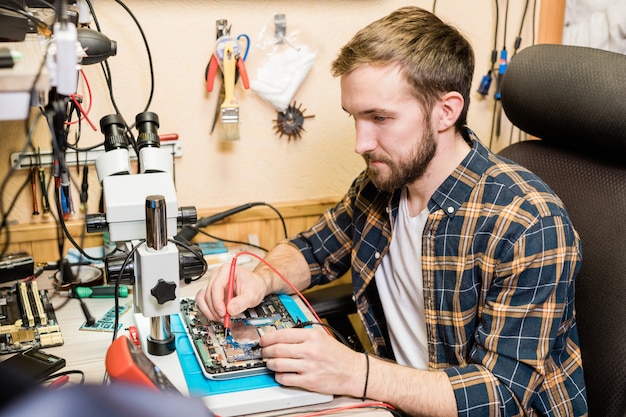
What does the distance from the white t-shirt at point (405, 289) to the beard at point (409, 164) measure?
0.30ft

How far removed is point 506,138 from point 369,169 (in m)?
0.79

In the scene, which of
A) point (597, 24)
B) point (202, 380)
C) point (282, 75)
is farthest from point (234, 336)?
point (597, 24)

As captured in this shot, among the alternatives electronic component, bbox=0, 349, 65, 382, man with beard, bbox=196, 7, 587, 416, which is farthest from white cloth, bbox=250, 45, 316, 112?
electronic component, bbox=0, 349, 65, 382

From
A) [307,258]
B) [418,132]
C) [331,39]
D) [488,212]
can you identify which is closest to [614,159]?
[488,212]

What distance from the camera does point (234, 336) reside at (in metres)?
1.07

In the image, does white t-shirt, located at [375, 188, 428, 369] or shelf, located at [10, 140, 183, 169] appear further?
shelf, located at [10, 140, 183, 169]

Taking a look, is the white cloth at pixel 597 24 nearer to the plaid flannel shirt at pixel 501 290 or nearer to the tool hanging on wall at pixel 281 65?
the plaid flannel shirt at pixel 501 290

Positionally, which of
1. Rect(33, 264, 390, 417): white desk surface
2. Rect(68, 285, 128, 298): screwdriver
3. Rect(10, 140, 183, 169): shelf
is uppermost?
Rect(10, 140, 183, 169): shelf

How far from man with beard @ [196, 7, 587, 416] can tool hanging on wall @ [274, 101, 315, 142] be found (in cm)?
33

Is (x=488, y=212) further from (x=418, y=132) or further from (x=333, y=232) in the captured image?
(x=333, y=232)

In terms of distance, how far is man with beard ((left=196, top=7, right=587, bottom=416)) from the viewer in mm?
1032

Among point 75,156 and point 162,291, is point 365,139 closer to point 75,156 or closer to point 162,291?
point 162,291

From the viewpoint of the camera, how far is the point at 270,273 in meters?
1.31

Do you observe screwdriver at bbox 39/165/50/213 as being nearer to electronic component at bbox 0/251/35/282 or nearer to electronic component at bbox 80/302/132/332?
electronic component at bbox 0/251/35/282
